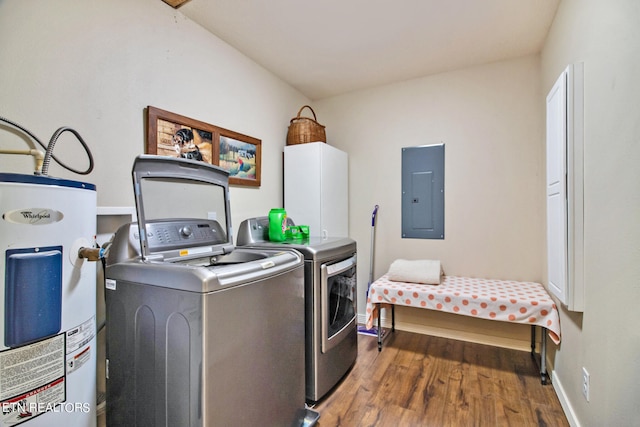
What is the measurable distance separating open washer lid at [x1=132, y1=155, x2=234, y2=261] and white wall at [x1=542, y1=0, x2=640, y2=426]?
179cm

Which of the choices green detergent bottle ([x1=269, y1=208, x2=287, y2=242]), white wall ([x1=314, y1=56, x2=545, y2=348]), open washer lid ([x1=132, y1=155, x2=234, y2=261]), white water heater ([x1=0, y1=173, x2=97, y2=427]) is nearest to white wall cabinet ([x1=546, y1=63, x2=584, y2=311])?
white wall ([x1=314, y1=56, x2=545, y2=348])

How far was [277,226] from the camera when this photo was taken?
7.30 ft

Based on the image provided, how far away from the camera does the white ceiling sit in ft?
6.40

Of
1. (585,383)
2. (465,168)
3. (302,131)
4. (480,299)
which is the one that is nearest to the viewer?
(585,383)

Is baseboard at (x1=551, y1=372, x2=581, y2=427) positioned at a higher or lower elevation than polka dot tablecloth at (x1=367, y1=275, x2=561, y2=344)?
lower

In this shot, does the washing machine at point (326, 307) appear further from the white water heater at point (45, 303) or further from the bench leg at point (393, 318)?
the white water heater at point (45, 303)

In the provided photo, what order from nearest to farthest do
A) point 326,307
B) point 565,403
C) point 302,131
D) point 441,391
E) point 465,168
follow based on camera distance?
1. point 565,403
2. point 326,307
3. point 441,391
4. point 465,168
5. point 302,131

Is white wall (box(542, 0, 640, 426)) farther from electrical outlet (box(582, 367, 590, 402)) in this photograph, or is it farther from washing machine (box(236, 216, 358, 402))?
washing machine (box(236, 216, 358, 402))

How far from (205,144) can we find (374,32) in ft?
5.02

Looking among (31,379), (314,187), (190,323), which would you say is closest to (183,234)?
(190,323)

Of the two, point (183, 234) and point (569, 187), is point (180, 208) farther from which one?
point (569, 187)

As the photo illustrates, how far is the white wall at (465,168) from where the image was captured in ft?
8.50

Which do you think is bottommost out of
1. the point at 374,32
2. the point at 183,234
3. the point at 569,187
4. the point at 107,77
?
the point at 183,234

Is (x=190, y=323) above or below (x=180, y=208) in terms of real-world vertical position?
below
